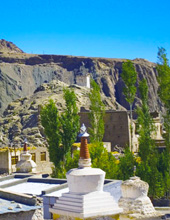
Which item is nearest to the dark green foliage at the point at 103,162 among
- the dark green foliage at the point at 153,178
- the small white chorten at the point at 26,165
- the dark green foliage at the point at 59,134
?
the dark green foliage at the point at 153,178

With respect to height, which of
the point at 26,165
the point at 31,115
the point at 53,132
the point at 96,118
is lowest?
the point at 26,165

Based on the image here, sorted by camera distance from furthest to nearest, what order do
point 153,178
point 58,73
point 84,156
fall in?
point 58,73, point 153,178, point 84,156

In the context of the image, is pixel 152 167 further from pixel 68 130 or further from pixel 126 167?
pixel 68 130

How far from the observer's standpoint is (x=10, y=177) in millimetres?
20000

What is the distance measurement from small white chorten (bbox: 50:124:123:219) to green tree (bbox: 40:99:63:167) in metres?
22.4

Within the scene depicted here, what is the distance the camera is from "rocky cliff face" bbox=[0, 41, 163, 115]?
124 meters

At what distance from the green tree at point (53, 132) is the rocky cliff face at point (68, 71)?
88706 millimetres

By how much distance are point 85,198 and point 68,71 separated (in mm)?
125906

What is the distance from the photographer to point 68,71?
132125 millimetres

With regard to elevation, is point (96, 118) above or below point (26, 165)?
above

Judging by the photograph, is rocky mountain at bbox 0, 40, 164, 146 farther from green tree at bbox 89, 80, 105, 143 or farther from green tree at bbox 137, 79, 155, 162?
green tree at bbox 137, 79, 155, 162

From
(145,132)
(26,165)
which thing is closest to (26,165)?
(26,165)

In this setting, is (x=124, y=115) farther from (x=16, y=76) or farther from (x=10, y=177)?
(x=16, y=76)

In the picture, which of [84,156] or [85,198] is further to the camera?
[84,156]
